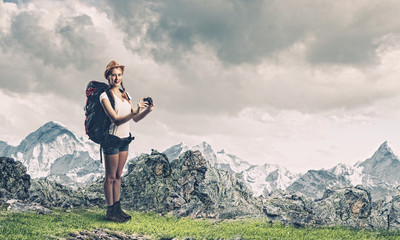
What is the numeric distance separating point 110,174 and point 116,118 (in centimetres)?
379

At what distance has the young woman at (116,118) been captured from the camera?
17.3 meters

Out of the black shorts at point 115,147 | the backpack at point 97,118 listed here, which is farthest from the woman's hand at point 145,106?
the black shorts at point 115,147

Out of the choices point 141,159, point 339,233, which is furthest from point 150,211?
point 339,233

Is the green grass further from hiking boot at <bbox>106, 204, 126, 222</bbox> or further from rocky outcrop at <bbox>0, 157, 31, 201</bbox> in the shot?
rocky outcrop at <bbox>0, 157, 31, 201</bbox>

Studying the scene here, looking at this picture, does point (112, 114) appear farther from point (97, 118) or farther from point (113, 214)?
point (113, 214)

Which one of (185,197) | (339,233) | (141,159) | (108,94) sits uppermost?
(108,94)

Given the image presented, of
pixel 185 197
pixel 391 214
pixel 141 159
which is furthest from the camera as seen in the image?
pixel 141 159

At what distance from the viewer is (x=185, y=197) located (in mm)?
28641

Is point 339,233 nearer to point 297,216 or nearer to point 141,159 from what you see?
point 297,216

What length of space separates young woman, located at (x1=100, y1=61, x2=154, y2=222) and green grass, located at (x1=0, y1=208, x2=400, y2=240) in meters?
2.13

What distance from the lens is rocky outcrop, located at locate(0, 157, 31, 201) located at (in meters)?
26.5

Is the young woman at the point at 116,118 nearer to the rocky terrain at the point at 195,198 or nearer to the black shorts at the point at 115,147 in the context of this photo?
the black shorts at the point at 115,147

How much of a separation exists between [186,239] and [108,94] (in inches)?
386

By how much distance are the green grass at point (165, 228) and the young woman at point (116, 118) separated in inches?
84.0
